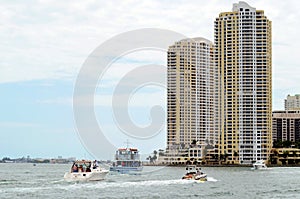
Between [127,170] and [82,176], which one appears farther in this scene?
[127,170]

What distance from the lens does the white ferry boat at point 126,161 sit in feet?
290

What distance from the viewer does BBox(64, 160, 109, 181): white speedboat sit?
66.6 m

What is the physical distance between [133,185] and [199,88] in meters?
104

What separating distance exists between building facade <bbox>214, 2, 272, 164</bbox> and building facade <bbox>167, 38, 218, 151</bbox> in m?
5.74

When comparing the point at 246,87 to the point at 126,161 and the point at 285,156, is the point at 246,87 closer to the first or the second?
the point at 285,156

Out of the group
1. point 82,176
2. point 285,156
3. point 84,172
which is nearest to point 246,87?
point 285,156

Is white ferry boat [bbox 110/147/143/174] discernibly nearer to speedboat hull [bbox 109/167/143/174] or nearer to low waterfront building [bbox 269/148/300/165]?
speedboat hull [bbox 109/167/143/174]

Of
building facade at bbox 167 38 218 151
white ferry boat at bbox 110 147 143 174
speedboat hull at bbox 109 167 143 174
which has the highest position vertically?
building facade at bbox 167 38 218 151

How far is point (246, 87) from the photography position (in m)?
160

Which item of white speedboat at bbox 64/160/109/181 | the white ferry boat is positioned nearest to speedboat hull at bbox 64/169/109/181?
white speedboat at bbox 64/160/109/181

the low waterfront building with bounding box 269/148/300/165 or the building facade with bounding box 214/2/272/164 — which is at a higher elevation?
the building facade with bounding box 214/2/272/164

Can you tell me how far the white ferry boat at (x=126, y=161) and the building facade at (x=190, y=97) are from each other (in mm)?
71540

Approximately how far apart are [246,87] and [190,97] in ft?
47.5

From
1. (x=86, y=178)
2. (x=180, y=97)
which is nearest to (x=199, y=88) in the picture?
(x=180, y=97)
